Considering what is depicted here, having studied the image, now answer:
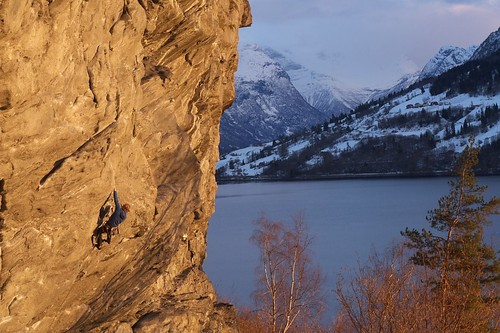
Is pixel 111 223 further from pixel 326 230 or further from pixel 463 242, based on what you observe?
pixel 326 230

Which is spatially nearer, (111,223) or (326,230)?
(111,223)

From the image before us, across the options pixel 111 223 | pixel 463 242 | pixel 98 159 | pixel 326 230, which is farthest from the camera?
pixel 326 230

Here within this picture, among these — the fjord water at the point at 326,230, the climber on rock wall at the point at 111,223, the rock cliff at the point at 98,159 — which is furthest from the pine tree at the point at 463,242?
the climber on rock wall at the point at 111,223

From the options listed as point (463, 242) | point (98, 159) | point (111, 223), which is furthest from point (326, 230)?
point (98, 159)

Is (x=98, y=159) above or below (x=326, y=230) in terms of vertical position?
above

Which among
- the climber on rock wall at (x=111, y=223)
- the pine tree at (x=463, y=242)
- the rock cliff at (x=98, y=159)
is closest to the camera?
the rock cliff at (x=98, y=159)

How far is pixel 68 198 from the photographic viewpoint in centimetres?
1212

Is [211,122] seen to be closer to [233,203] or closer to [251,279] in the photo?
[251,279]

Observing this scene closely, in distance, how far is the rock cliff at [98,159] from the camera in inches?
431

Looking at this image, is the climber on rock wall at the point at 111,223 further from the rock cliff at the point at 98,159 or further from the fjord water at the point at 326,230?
the fjord water at the point at 326,230

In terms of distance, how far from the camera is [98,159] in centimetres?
1262

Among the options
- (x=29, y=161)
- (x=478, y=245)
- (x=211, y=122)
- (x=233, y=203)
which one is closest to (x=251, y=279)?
(x=478, y=245)

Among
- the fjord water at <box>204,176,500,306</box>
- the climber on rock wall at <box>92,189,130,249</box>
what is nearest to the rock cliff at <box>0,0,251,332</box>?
→ the climber on rock wall at <box>92,189,130,249</box>

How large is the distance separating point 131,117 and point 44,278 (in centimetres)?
402
